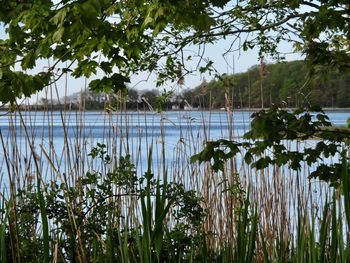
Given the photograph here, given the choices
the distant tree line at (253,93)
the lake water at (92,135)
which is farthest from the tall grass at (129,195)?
the distant tree line at (253,93)

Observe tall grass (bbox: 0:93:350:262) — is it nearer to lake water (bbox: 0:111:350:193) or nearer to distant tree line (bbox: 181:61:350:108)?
lake water (bbox: 0:111:350:193)

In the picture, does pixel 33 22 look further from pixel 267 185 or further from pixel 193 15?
pixel 267 185

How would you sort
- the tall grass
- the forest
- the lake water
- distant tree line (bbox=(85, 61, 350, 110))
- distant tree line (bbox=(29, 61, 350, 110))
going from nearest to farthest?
1. the forest
2. the tall grass
3. the lake water
4. distant tree line (bbox=(29, 61, 350, 110))
5. distant tree line (bbox=(85, 61, 350, 110))

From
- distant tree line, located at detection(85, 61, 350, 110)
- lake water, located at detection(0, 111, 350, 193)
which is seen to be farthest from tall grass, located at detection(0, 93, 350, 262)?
distant tree line, located at detection(85, 61, 350, 110)

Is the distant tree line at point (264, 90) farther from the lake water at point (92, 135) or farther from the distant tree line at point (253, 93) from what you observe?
the lake water at point (92, 135)

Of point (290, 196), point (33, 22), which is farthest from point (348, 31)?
point (33, 22)

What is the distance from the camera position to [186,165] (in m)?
3.64

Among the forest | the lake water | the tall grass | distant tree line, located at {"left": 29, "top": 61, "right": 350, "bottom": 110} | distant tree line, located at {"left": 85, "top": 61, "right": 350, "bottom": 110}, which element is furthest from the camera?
distant tree line, located at {"left": 85, "top": 61, "right": 350, "bottom": 110}

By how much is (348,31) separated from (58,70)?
1.45 metres

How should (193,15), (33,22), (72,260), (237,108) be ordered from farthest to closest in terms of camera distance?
(237,108) → (72,260) → (193,15) → (33,22)

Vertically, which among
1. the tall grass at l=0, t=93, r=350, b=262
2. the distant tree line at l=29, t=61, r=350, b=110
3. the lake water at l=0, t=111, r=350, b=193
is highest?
the distant tree line at l=29, t=61, r=350, b=110

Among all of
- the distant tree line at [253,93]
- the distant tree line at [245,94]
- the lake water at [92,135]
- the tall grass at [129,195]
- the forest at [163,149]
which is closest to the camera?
the forest at [163,149]

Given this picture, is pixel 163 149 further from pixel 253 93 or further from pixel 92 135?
pixel 253 93

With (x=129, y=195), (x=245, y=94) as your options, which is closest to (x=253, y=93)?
(x=245, y=94)
